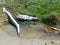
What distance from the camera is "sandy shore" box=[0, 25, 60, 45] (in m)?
7.49

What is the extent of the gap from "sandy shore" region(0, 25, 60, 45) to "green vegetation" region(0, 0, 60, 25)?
1.18 metres

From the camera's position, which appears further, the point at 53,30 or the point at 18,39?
the point at 53,30

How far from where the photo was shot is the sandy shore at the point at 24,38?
7.49m

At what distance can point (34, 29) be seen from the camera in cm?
843

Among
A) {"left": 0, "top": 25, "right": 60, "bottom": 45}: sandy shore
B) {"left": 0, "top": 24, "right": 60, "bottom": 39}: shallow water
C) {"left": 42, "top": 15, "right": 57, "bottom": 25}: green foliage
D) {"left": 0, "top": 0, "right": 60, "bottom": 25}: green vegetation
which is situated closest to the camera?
{"left": 0, "top": 25, "right": 60, "bottom": 45}: sandy shore

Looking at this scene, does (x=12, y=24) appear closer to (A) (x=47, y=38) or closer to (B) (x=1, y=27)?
(B) (x=1, y=27)

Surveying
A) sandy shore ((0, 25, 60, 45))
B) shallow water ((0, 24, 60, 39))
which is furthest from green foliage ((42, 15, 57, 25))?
sandy shore ((0, 25, 60, 45))

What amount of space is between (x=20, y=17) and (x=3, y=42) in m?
1.75

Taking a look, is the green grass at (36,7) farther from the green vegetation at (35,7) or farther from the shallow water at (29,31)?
the shallow water at (29,31)

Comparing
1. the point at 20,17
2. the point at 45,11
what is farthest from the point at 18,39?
the point at 45,11

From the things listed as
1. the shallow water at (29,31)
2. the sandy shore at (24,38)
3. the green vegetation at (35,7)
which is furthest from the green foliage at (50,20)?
the sandy shore at (24,38)

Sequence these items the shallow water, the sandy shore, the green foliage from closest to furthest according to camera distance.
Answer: the sandy shore → the shallow water → the green foliage

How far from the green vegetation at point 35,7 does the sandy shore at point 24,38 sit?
118cm

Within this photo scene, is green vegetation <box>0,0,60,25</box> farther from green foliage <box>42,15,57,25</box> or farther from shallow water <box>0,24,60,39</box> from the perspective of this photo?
shallow water <box>0,24,60,39</box>
